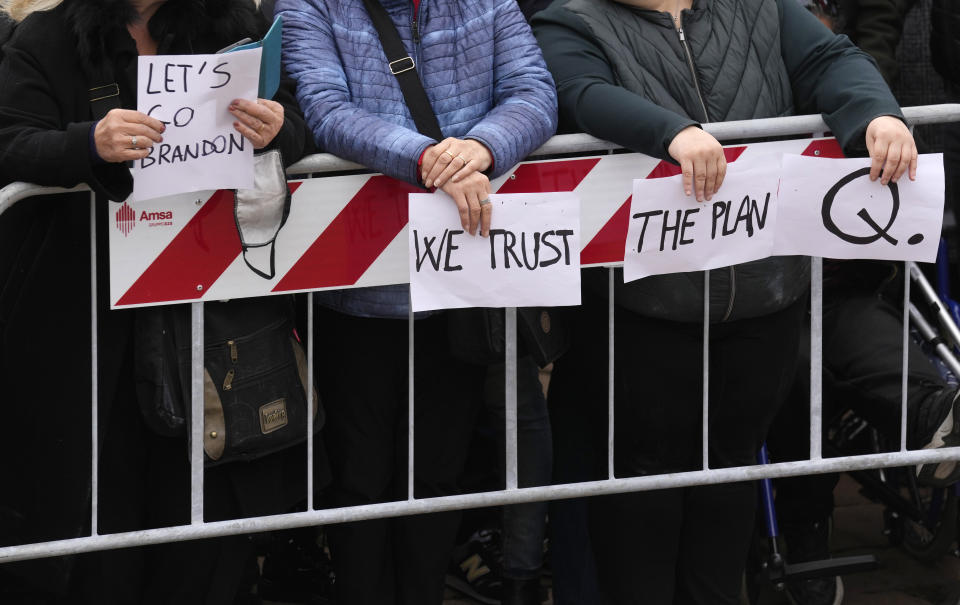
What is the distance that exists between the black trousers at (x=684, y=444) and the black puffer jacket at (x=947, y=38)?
1.63 m

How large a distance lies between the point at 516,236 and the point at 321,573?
5.59 feet

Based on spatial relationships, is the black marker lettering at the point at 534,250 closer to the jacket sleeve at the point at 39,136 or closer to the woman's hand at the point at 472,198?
the woman's hand at the point at 472,198

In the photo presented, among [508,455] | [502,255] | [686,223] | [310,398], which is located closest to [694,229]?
[686,223]

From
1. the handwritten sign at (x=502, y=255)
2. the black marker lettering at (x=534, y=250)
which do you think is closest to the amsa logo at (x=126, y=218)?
the handwritten sign at (x=502, y=255)

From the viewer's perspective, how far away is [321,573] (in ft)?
14.2

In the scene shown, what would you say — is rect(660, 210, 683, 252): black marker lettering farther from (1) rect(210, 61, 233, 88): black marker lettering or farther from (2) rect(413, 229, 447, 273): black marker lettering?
(1) rect(210, 61, 233, 88): black marker lettering

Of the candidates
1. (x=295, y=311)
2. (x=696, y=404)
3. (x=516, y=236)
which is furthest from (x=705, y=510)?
(x=295, y=311)

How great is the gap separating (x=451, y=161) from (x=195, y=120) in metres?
0.58

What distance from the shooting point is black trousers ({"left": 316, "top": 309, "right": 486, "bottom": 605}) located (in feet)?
10.7

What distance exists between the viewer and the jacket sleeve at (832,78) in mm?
3188

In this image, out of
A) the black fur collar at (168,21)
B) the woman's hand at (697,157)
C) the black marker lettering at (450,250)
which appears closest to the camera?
the black fur collar at (168,21)

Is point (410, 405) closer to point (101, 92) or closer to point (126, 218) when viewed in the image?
point (126, 218)

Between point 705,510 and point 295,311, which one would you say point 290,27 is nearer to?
point 295,311

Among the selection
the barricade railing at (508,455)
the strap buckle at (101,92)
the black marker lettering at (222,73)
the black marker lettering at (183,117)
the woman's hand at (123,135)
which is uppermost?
the black marker lettering at (222,73)
